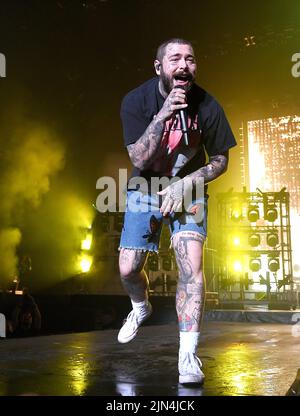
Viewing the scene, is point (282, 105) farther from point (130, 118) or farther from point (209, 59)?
point (130, 118)

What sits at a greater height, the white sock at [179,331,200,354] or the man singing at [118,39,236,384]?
the man singing at [118,39,236,384]

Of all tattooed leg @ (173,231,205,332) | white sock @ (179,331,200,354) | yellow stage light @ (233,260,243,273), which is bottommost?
white sock @ (179,331,200,354)

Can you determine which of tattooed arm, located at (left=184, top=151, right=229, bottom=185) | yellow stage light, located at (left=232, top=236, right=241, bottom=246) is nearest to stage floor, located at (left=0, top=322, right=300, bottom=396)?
tattooed arm, located at (left=184, top=151, right=229, bottom=185)

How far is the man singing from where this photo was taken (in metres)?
2.23

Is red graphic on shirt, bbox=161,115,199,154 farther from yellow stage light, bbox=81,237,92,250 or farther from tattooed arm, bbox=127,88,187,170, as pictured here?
yellow stage light, bbox=81,237,92,250

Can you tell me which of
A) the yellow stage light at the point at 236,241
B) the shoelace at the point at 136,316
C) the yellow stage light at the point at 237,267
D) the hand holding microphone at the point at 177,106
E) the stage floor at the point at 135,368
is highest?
the yellow stage light at the point at 236,241

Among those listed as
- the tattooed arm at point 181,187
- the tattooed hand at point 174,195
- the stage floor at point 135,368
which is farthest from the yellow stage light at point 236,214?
the tattooed hand at point 174,195

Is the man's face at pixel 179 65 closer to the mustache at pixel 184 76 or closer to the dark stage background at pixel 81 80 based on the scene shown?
the mustache at pixel 184 76

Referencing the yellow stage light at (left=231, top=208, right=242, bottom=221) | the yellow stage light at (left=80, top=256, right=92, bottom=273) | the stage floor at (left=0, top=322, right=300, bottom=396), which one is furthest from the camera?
the yellow stage light at (left=80, top=256, right=92, bottom=273)

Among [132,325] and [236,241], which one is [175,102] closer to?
[132,325]

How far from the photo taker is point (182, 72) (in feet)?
7.42

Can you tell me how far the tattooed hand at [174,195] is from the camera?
2.28 metres

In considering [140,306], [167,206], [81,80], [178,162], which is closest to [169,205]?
[167,206]

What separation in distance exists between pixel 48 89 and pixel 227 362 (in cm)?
1001
